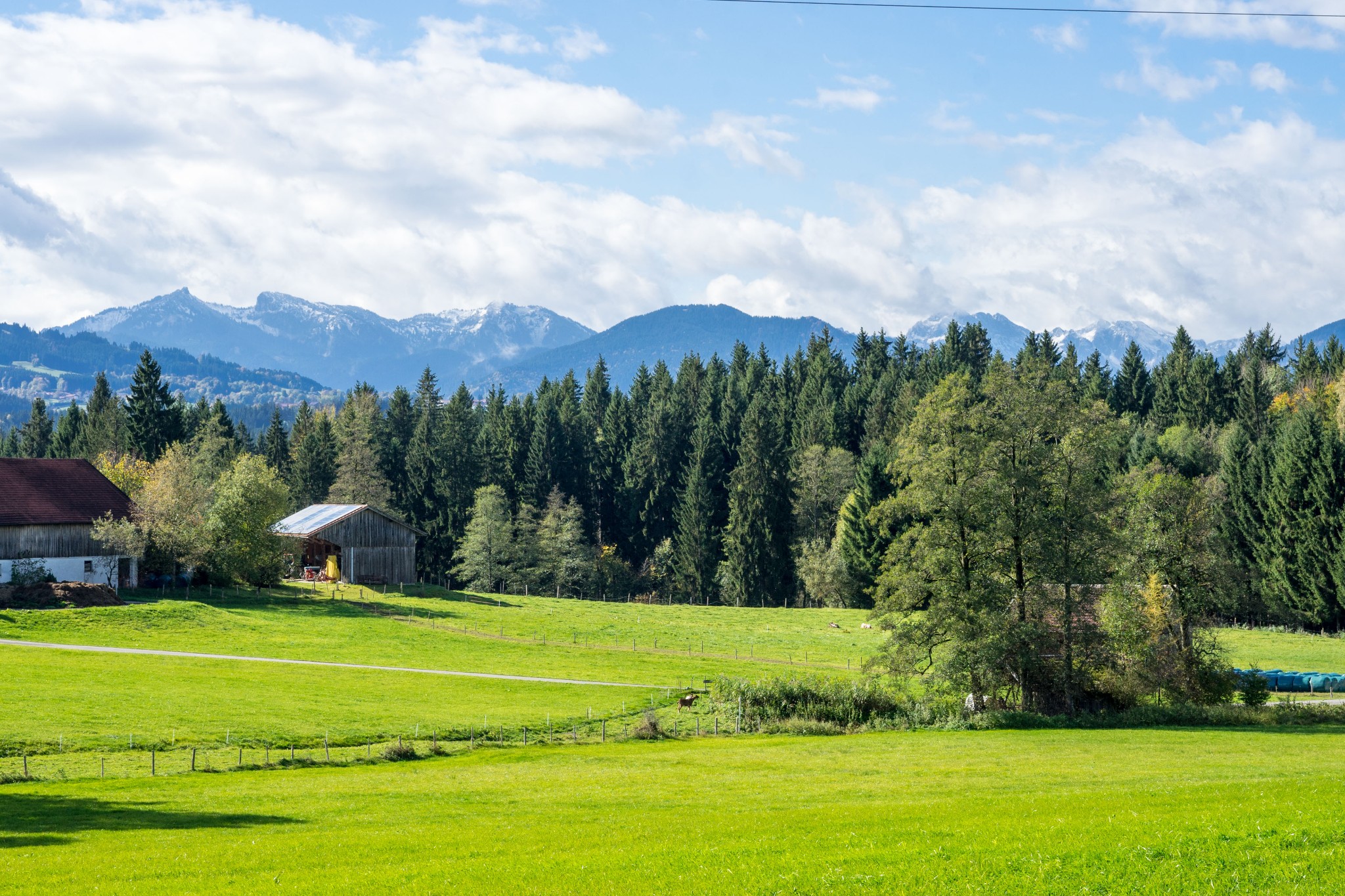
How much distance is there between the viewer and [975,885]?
15750mm

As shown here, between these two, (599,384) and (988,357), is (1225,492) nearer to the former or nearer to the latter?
(988,357)

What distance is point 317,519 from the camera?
92438 mm

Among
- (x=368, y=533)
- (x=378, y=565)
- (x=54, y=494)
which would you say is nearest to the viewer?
(x=54, y=494)

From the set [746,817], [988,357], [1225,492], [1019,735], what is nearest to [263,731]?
[746,817]

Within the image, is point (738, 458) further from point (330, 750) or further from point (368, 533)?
point (330, 750)

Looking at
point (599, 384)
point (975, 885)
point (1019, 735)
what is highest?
point (599, 384)

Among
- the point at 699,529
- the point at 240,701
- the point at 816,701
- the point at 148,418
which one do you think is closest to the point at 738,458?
the point at 699,529

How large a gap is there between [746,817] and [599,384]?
12868 centimetres

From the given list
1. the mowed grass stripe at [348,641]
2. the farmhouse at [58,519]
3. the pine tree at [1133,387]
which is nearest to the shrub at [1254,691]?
the mowed grass stripe at [348,641]

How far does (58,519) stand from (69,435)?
7243cm

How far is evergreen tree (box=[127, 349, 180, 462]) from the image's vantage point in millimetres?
113500

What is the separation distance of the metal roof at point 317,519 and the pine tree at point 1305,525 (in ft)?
239

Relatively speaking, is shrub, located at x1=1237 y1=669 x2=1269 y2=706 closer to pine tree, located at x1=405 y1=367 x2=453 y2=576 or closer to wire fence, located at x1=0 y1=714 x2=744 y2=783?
wire fence, located at x1=0 y1=714 x2=744 y2=783

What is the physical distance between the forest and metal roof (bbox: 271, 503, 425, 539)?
7.05 m
